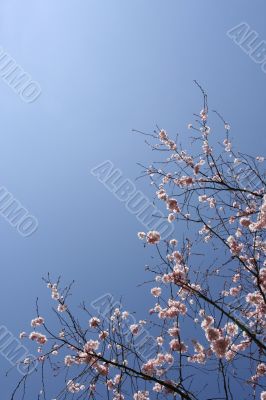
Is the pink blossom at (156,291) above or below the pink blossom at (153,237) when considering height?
below

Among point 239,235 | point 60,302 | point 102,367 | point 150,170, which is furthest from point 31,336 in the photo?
point 239,235

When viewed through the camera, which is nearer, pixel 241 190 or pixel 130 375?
pixel 130 375

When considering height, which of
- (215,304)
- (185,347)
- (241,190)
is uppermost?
(241,190)

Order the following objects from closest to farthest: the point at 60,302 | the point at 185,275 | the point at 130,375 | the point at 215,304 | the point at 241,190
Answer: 1. the point at 215,304
2. the point at 130,375
3. the point at 185,275
4. the point at 241,190
5. the point at 60,302

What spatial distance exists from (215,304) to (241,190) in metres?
2.48

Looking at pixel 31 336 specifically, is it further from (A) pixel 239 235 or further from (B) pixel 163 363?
(A) pixel 239 235

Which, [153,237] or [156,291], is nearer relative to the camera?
[153,237]

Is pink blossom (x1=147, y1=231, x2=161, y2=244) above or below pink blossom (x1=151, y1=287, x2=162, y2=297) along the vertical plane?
above

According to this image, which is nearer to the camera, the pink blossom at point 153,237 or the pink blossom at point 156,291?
the pink blossom at point 153,237

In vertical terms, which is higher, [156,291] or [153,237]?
[153,237]

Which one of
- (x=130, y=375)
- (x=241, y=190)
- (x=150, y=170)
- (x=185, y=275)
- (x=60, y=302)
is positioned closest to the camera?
(x=130, y=375)

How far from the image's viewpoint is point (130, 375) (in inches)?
202

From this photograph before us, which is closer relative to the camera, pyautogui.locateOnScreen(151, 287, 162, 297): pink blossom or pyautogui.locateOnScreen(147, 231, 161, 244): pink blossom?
pyautogui.locateOnScreen(147, 231, 161, 244): pink blossom

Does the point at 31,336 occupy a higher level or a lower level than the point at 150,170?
lower
